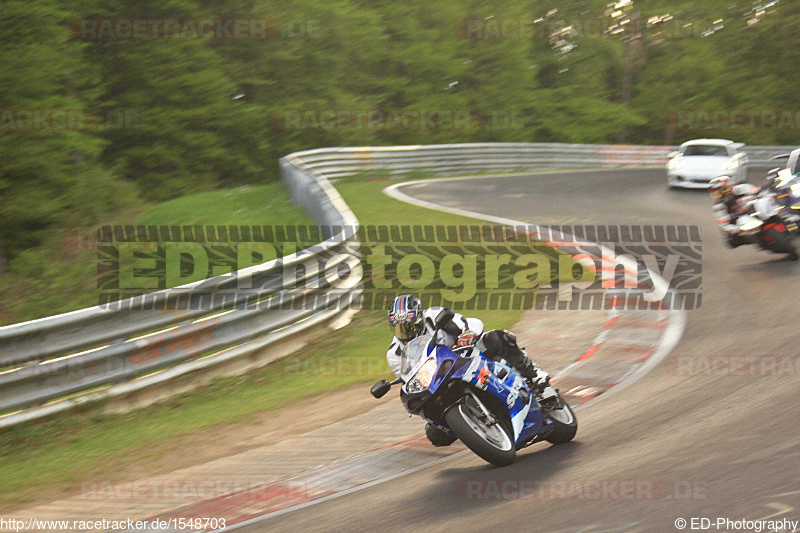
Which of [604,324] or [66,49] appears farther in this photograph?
[66,49]

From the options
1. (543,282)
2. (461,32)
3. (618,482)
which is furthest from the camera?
(461,32)

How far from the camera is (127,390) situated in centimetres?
827

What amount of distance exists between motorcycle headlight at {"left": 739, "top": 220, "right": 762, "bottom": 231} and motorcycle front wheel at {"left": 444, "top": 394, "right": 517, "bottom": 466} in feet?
26.1

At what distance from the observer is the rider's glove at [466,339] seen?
20.3 ft

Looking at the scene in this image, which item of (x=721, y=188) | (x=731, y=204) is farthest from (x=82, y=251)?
(x=731, y=204)

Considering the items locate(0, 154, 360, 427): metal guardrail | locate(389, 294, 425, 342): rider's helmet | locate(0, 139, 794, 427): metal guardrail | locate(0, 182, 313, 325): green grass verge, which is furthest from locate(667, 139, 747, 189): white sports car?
locate(389, 294, 425, 342): rider's helmet

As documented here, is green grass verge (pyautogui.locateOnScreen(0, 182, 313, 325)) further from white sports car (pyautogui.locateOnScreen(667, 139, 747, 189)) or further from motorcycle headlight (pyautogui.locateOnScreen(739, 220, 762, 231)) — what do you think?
white sports car (pyautogui.locateOnScreen(667, 139, 747, 189))

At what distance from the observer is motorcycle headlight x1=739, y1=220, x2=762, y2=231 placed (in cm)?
1250

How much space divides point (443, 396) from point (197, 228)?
474 inches

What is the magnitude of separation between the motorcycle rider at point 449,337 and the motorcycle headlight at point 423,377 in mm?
334

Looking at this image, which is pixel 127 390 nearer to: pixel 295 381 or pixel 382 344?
pixel 295 381

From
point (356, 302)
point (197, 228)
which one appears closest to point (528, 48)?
point (197, 228)

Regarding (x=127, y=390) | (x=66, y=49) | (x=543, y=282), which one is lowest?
(x=543, y=282)

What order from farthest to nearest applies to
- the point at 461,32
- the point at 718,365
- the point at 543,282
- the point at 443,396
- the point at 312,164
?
the point at 461,32 → the point at 312,164 → the point at 543,282 → the point at 718,365 → the point at 443,396
